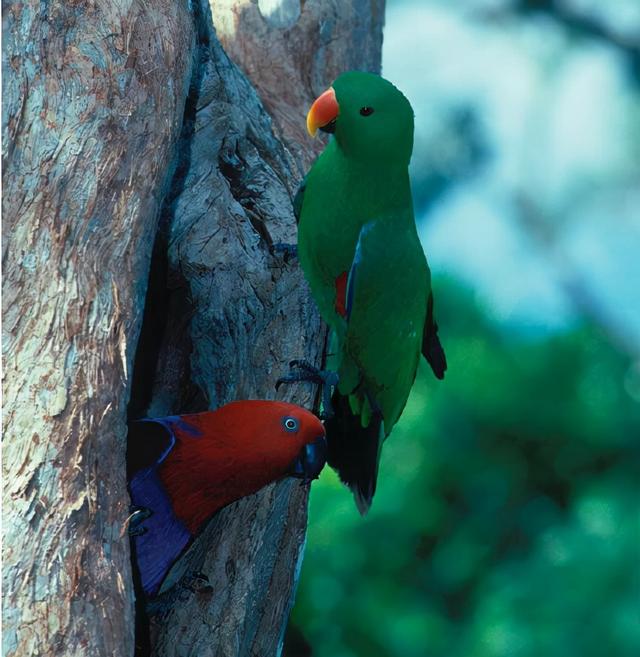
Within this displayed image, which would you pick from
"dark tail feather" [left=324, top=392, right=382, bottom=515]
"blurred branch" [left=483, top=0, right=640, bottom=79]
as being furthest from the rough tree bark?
"blurred branch" [left=483, top=0, right=640, bottom=79]

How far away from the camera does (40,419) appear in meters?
1.27

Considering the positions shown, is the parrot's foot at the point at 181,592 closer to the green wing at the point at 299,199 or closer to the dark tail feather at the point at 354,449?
the dark tail feather at the point at 354,449

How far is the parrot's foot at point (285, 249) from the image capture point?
1.85 meters

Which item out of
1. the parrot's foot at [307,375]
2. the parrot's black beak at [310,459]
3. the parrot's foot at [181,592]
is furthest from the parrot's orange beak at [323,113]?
the parrot's foot at [181,592]

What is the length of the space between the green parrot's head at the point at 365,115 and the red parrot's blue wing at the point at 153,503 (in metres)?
0.57

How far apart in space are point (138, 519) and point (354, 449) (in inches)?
18.9

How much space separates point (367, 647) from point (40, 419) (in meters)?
3.06

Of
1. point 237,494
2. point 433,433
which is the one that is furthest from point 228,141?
point 433,433

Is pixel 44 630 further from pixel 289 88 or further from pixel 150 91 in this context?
pixel 289 88

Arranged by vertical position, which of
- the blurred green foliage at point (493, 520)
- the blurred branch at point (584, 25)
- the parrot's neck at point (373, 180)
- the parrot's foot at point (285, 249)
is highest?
the blurred branch at point (584, 25)

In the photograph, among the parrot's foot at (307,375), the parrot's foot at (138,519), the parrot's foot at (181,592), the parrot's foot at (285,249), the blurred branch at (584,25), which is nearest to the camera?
the parrot's foot at (138,519)

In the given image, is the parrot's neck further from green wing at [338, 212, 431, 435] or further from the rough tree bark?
the rough tree bark

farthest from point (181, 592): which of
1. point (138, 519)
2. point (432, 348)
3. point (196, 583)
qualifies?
point (432, 348)

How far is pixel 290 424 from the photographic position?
1503 millimetres
